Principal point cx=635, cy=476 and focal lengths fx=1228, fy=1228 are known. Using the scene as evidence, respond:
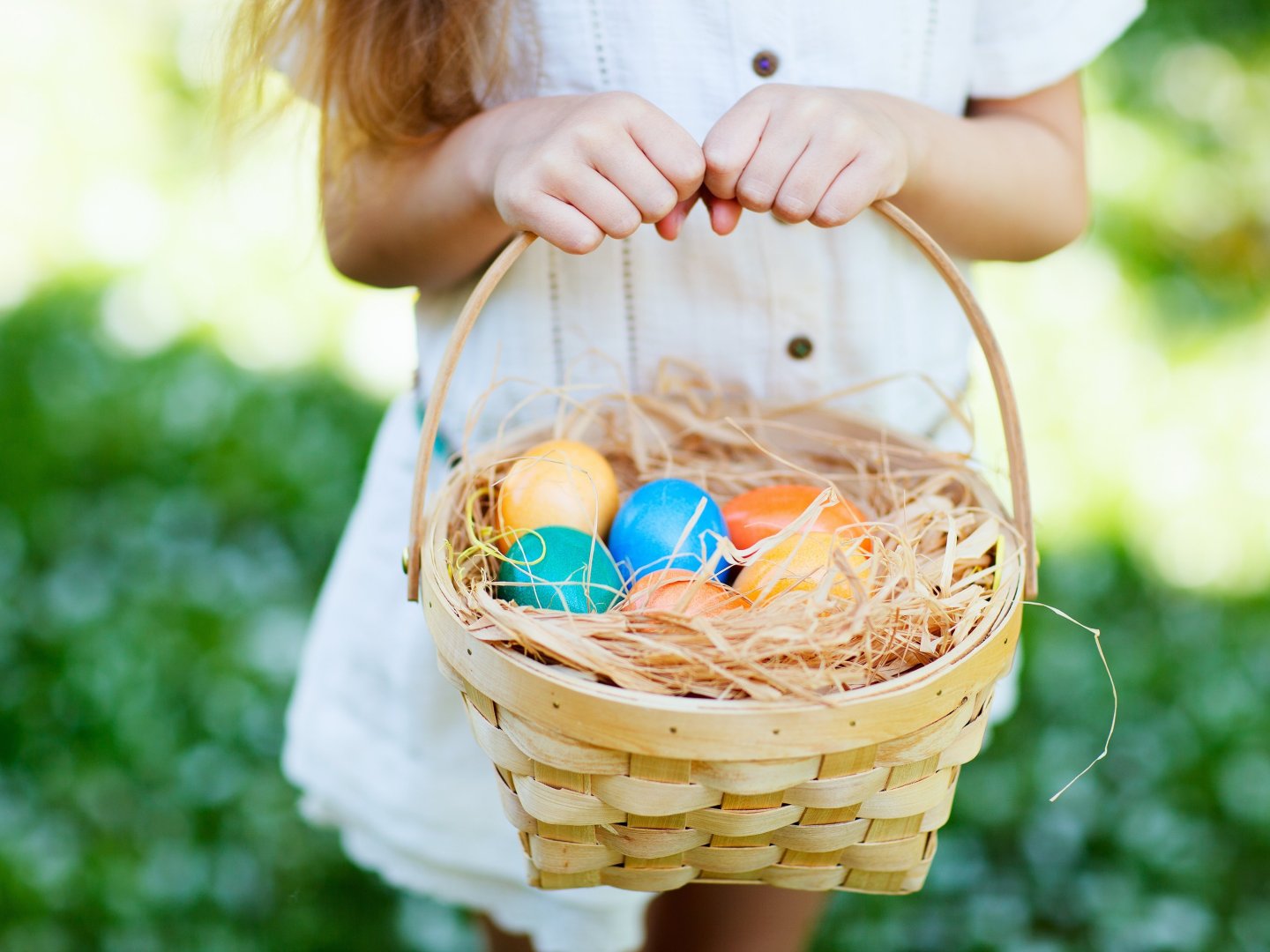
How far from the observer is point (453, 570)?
83cm

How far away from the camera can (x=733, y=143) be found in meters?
0.78

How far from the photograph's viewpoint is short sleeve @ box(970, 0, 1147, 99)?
106 cm

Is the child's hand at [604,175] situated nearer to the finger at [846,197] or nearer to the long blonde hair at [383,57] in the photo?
the finger at [846,197]

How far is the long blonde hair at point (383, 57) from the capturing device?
957 mm

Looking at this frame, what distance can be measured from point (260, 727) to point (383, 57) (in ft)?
3.99

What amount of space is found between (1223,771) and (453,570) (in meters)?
1.44

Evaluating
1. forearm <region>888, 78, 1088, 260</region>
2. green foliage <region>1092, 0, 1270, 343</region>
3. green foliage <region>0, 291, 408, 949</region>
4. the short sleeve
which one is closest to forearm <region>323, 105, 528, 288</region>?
forearm <region>888, 78, 1088, 260</region>

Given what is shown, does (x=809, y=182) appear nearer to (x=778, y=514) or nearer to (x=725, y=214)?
(x=725, y=214)

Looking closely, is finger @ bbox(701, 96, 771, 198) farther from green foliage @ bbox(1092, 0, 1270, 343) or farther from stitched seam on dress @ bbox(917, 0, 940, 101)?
green foliage @ bbox(1092, 0, 1270, 343)

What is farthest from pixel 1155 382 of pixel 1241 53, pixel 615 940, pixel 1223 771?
pixel 615 940

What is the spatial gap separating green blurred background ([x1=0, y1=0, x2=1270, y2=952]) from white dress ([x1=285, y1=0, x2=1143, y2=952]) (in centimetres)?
27

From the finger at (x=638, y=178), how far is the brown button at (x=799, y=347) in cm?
30

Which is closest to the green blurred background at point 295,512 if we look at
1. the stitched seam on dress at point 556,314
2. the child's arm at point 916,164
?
the stitched seam on dress at point 556,314

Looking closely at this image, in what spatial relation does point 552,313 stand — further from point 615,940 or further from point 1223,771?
point 1223,771
